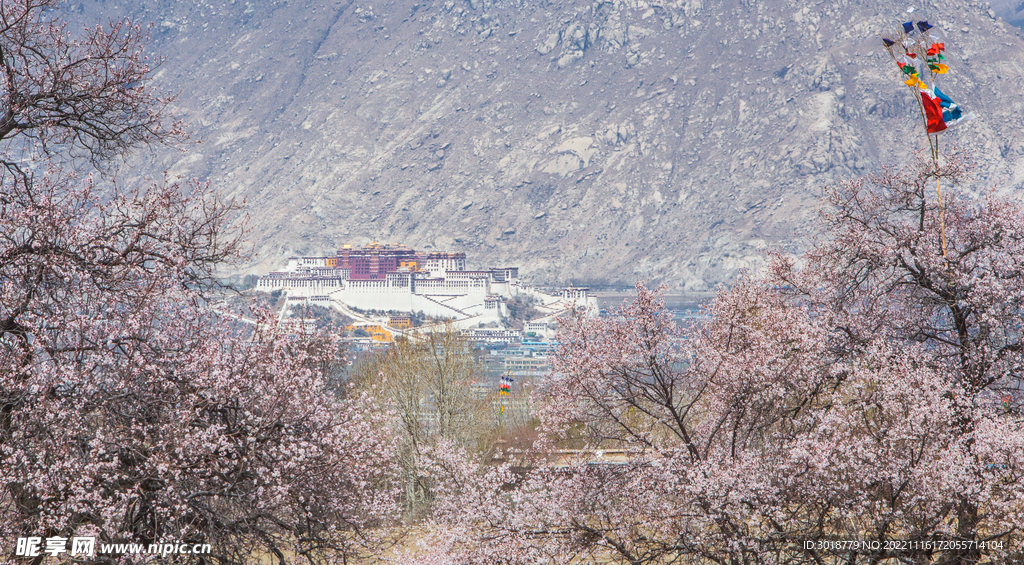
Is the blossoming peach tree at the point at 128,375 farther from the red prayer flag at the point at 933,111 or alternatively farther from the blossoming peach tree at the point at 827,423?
the red prayer flag at the point at 933,111

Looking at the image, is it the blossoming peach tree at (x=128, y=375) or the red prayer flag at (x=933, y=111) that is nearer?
the blossoming peach tree at (x=128, y=375)

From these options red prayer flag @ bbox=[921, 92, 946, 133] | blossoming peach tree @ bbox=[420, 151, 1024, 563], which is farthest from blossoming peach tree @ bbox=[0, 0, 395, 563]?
red prayer flag @ bbox=[921, 92, 946, 133]

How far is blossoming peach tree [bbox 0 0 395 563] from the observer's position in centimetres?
818

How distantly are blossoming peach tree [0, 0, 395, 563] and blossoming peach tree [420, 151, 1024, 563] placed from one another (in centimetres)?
329

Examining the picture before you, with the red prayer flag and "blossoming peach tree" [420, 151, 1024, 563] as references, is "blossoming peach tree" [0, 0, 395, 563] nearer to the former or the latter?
"blossoming peach tree" [420, 151, 1024, 563]

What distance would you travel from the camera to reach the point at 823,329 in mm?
13305

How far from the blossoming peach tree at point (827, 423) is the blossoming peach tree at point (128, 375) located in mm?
3285

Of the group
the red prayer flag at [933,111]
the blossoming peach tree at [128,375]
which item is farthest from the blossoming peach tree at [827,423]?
the blossoming peach tree at [128,375]

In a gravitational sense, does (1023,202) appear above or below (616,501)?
above

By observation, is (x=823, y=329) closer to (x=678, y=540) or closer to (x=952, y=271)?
(x=952, y=271)

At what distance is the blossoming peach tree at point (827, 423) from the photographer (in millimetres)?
10594

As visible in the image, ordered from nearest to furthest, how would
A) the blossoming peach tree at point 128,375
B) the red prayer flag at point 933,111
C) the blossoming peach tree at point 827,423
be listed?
the blossoming peach tree at point 128,375 < the blossoming peach tree at point 827,423 < the red prayer flag at point 933,111

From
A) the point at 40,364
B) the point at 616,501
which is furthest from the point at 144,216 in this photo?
the point at 616,501

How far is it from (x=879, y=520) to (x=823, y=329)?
3.42 m
